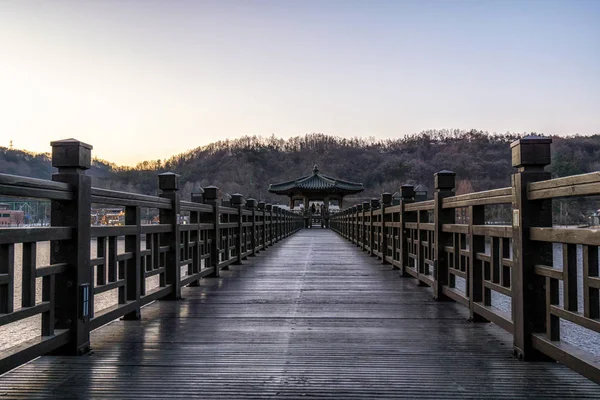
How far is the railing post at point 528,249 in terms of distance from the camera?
243cm

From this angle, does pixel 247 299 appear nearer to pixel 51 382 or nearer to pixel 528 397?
pixel 51 382

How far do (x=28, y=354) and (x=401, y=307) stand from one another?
112 inches

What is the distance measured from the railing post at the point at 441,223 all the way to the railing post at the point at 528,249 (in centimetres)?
159

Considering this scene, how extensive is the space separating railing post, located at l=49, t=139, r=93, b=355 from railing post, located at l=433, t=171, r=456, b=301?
2899mm

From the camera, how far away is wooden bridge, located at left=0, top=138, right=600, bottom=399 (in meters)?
2.05

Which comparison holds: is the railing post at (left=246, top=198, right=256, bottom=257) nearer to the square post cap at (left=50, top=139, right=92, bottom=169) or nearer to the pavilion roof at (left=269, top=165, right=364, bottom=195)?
the square post cap at (left=50, top=139, right=92, bottom=169)

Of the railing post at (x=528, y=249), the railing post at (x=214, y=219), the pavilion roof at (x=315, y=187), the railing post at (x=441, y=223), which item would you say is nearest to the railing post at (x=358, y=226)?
the railing post at (x=214, y=219)

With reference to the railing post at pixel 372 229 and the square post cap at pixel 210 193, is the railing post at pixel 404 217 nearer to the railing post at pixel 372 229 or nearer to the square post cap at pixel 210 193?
the square post cap at pixel 210 193

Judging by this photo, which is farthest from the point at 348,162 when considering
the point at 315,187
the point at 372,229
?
the point at 372,229

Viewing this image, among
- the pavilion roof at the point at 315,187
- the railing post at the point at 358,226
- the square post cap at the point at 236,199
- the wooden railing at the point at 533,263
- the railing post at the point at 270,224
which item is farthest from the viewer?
the pavilion roof at the point at 315,187

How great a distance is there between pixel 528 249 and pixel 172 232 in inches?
117

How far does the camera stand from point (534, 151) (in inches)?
98.2

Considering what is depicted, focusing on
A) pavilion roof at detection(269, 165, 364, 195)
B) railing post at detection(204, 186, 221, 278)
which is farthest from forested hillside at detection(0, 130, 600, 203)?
railing post at detection(204, 186, 221, 278)

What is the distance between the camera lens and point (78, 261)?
8.37ft
